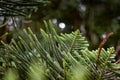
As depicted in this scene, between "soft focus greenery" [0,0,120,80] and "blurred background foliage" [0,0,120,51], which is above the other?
"blurred background foliage" [0,0,120,51]

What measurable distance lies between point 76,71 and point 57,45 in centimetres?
24

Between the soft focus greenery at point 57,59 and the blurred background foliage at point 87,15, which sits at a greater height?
the blurred background foliage at point 87,15

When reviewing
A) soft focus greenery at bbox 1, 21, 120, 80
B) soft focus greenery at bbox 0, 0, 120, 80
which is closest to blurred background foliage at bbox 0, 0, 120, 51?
soft focus greenery at bbox 0, 0, 120, 80

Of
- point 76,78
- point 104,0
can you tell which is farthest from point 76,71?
point 104,0

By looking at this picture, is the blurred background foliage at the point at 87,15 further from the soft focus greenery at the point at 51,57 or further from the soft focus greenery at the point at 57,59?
the soft focus greenery at the point at 57,59

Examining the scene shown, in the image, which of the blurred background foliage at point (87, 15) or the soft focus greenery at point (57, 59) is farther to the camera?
the blurred background foliage at point (87, 15)

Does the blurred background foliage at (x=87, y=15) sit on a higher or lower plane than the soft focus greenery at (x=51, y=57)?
higher

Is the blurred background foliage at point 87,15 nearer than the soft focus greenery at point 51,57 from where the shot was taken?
No

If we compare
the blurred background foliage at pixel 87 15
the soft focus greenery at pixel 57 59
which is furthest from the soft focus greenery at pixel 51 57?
the blurred background foliage at pixel 87 15

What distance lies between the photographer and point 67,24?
14.5 ft

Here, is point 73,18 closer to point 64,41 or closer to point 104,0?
point 104,0

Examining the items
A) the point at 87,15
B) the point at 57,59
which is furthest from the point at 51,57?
the point at 87,15

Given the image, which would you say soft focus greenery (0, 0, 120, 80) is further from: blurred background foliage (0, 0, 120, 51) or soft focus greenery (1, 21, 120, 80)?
blurred background foliage (0, 0, 120, 51)

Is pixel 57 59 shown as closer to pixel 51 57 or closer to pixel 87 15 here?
pixel 51 57
